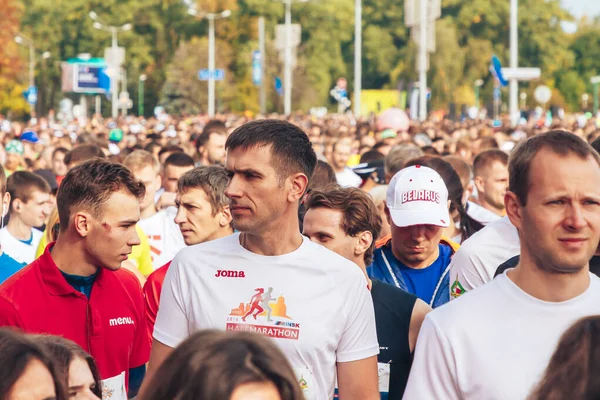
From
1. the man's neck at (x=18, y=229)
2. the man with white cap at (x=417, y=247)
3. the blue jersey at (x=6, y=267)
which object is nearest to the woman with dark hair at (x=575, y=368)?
the man with white cap at (x=417, y=247)

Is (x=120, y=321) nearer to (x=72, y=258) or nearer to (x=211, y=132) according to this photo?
(x=72, y=258)

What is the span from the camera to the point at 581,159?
3.56 metres

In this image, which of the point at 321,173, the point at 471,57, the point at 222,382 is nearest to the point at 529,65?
the point at 471,57

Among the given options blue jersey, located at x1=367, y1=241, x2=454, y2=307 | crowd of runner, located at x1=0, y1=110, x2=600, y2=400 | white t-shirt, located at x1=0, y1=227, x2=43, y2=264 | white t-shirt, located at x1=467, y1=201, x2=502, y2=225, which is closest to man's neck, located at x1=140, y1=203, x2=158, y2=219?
white t-shirt, located at x1=0, y1=227, x2=43, y2=264

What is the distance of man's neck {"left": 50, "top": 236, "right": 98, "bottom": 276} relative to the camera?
5000 millimetres

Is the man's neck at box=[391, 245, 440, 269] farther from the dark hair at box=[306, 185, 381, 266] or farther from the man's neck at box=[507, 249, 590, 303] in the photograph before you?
the man's neck at box=[507, 249, 590, 303]

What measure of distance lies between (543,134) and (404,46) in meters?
101

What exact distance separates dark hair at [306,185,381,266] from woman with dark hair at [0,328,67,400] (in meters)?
2.53

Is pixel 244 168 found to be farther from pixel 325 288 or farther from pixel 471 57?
pixel 471 57

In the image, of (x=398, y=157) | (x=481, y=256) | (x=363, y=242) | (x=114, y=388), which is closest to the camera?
(x=114, y=388)

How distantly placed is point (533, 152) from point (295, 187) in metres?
1.00

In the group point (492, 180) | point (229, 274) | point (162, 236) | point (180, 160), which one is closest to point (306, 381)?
point (229, 274)

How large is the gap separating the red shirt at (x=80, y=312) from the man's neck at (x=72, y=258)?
5 cm

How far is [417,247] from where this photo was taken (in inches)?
231
